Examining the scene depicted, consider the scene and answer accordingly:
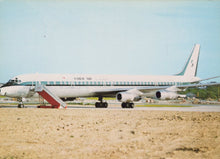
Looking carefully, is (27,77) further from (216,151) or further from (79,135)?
(216,151)

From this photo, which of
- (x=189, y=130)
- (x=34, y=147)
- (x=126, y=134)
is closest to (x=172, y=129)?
(x=189, y=130)

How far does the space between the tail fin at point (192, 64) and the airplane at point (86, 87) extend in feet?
15.5

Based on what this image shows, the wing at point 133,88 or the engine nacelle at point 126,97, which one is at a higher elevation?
the wing at point 133,88

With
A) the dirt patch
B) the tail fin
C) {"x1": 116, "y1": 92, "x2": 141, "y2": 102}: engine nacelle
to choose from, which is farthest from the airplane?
the dirt patch

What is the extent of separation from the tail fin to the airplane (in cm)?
472

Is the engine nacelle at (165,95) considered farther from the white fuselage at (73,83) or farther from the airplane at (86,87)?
the white fuselage at (73,83)

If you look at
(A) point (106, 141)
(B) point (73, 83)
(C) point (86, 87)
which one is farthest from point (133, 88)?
(A) point (106, 141)

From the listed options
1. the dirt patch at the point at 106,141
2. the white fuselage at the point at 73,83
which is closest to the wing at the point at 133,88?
the white fuselage at the point at 73,83

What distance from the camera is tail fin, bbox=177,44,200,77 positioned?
47.2 m

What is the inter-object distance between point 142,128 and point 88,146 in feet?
17.7

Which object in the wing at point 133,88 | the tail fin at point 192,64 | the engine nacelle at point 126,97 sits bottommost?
the engine nacelle at point 126,97

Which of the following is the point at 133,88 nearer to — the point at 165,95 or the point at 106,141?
the point at 165,95

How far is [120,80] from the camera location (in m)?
39.8

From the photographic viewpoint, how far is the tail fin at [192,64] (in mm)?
47156
